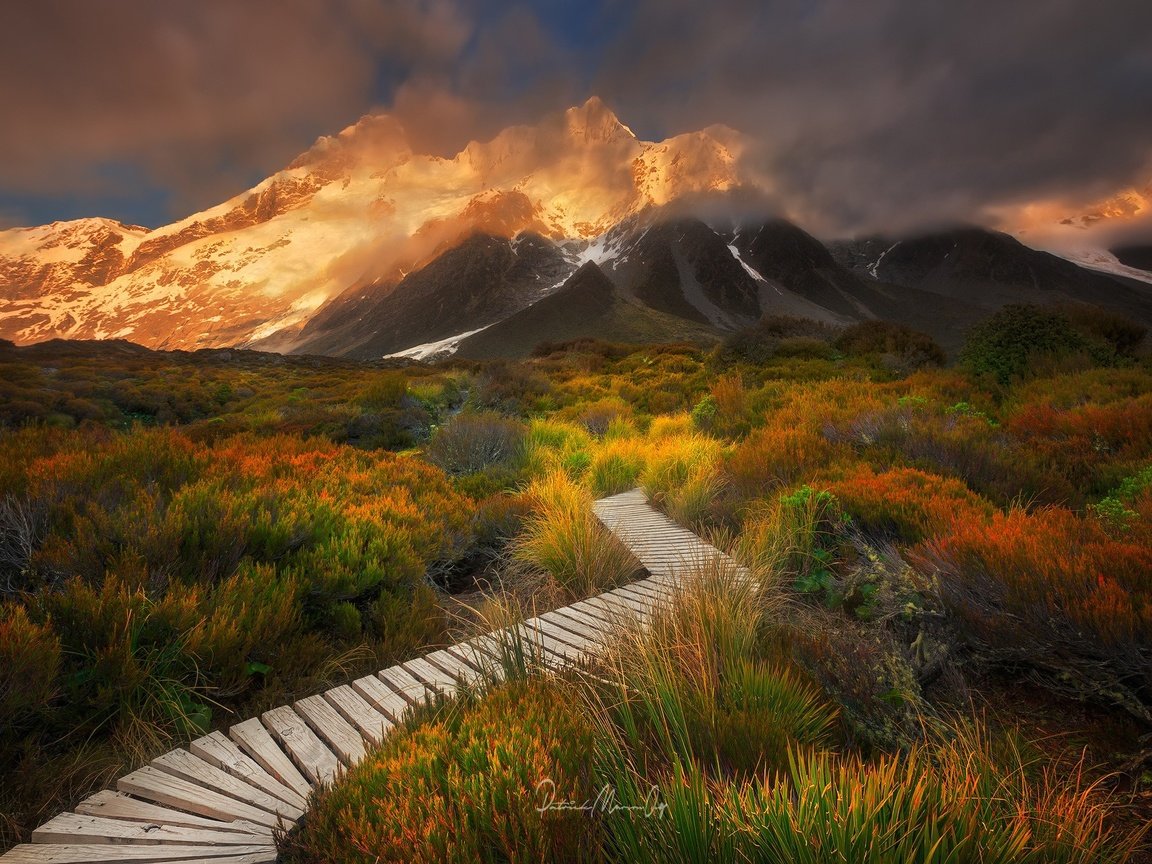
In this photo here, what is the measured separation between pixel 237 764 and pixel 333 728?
1.25 feet

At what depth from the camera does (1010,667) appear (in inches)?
116

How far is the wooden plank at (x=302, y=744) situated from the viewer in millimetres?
2240

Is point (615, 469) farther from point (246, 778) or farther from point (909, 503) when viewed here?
point (246, 778)

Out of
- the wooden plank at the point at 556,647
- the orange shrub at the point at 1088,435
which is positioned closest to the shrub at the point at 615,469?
the wooden plank at the point at 556,647

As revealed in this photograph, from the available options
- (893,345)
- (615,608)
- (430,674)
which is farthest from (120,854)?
(893,345)

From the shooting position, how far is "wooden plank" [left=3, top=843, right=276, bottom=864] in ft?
5.74

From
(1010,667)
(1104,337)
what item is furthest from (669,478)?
(1104,337)

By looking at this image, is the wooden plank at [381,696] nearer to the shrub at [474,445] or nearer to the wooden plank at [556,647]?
the wooden plank at [556,647]

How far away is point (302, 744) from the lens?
2416mm

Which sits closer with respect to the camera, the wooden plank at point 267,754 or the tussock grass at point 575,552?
the wooden plank at point 267,754

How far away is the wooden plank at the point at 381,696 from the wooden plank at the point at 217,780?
52cm

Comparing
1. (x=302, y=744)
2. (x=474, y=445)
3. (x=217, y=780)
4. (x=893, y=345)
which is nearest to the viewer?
(x=217, y=780)

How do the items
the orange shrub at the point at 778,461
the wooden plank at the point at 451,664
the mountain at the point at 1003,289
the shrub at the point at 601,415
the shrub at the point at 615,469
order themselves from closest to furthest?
the wooden plank at the point at 451,664
the orange shrub at the point at 778,461
the shrub at the point at 615,469
the shrub at the point at 601,415
the mountain at the point at 1003,289

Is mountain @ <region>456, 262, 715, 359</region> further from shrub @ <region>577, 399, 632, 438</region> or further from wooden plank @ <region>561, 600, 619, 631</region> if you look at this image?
wooden plank @ <region>561, 600, 619, 631</region>
